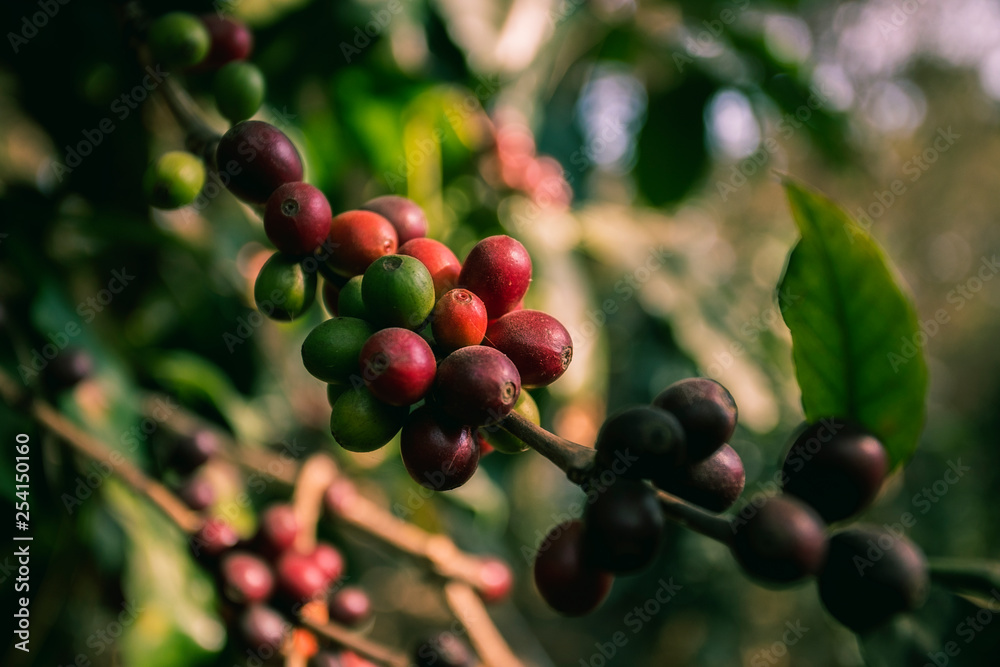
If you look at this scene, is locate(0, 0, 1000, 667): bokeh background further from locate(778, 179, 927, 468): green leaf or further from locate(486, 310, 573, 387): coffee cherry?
locate(486, 310, 573, 387): coffee cherry

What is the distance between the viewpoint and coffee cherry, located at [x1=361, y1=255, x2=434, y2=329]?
65 cm

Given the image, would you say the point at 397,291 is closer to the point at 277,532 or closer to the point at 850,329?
the point at 850,329

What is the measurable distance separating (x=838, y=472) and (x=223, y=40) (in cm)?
110

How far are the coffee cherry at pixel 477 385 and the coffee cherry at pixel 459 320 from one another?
0.19 ft

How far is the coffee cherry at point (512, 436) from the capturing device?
716 millimetres

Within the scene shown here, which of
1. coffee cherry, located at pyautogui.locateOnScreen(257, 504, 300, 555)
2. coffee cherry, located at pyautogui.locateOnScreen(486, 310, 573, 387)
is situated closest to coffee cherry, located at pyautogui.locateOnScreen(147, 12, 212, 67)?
coffee cherry, located at pyautogui.locateOnScreen(486, 310, 573, 387)

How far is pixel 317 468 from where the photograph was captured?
1.62 meters

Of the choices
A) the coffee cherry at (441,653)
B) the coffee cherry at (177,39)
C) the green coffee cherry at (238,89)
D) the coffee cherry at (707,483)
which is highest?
the coffee cherry at (177,39)

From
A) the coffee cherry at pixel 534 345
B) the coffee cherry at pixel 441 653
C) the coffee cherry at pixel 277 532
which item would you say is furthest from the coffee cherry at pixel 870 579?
the coffee cherry at pixel 277 532

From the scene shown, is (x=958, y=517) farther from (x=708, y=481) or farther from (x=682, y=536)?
(x=708, y=481)

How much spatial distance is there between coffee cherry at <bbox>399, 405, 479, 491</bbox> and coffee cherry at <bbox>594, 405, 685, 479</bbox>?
15 centimetres

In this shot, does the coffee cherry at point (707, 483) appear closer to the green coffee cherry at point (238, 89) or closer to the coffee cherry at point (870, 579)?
the coffee cherry at point (870, 579)

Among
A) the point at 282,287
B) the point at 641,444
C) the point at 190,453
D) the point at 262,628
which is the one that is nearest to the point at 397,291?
the point at 282,287

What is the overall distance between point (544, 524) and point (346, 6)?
5.03 meters
